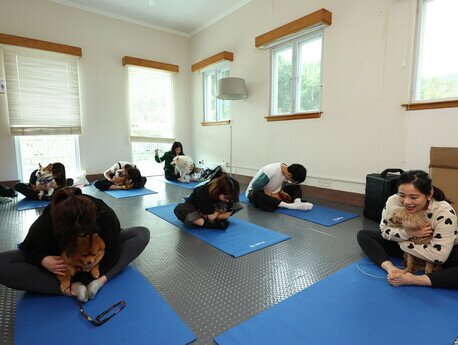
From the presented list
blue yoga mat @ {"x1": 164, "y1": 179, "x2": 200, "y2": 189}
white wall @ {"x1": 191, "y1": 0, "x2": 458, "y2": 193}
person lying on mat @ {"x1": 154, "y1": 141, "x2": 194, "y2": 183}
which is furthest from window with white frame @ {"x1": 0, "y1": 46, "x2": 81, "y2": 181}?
white wall @ {"x1": 191, "y1": 0, "x2": 458, "y2": 193}

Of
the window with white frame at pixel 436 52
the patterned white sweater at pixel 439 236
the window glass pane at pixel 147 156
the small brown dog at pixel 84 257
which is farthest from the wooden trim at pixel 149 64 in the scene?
the patterned white sweater at pixel 439 236

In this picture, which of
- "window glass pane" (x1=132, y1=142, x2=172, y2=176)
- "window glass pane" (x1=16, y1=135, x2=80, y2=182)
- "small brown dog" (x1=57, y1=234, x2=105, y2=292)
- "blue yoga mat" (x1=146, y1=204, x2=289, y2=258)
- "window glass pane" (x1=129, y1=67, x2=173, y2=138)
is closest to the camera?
"small brown dog" (x1=57, y1=234, x2=105, y2=292)

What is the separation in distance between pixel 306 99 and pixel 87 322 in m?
3.62

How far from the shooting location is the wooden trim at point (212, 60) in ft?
16.1

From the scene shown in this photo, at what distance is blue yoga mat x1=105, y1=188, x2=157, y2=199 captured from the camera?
381cm

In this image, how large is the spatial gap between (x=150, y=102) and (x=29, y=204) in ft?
10.3

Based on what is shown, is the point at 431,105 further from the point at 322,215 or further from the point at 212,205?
the point at 212,205

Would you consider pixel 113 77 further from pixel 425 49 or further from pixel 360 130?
pixel 425 49

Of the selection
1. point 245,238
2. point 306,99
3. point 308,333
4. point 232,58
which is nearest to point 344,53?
point 306,99

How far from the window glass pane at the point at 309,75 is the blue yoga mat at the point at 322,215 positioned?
148cm

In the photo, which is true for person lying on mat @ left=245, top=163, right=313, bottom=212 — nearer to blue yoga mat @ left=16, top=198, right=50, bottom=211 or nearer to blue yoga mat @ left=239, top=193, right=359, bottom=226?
blue yoga mat @ left=239, top=193, right=359, bottom=226

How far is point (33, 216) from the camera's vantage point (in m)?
2.85

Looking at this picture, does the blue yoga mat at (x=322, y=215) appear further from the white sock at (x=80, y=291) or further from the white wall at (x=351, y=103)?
the white sock at (x=80, y=291)

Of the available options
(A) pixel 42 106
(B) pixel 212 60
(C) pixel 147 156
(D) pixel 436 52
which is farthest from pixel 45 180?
(D) pixel 436 52
